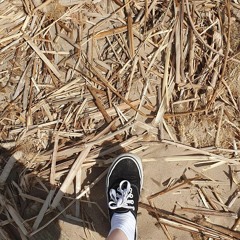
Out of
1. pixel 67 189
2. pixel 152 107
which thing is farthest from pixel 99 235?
pixel 152 107

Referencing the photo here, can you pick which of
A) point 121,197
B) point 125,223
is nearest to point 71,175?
point 121,197

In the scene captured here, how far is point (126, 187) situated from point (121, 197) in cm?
8

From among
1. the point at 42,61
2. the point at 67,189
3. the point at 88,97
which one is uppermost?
the point at 42,61

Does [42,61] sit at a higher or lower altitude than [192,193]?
higher

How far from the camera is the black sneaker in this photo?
115 inches

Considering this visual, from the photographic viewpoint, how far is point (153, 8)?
119 inches

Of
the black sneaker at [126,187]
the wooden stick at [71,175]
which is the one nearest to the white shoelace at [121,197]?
the black sneaker at [126,187]

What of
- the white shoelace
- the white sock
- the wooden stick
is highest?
the wooden stick

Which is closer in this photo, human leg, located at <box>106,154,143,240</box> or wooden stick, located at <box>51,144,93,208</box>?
human leg, located at <box>106,154,143,240</box>

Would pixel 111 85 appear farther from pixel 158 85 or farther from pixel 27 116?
pixel 27 116

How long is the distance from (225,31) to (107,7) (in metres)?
0.79

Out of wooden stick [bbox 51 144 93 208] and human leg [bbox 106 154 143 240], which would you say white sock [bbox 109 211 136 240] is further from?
wooden stick [bbox 51 144 93 208]

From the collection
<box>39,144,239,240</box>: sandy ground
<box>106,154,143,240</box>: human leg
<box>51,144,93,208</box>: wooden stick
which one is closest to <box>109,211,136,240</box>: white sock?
<box>106,154,143,240</box>: human leg

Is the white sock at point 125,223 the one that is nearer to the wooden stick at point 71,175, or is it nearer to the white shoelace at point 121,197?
the white shoelace at point 121,197
